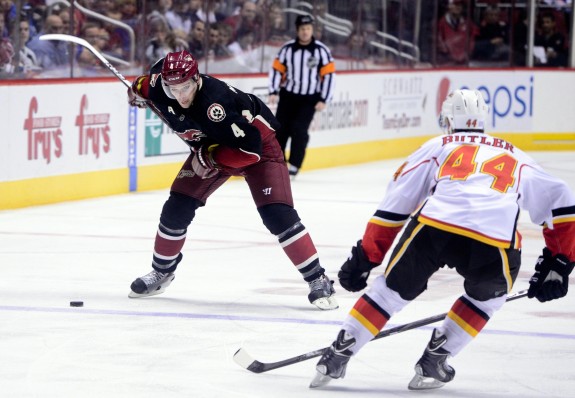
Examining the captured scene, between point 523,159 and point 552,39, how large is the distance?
41.9ft

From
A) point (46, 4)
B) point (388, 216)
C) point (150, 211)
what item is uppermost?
point (46, 4)

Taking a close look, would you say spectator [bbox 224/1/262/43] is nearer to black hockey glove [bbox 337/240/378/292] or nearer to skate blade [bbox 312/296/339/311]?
skate blade [bbox 312/296/339/311]

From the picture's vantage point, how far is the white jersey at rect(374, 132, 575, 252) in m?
4.12

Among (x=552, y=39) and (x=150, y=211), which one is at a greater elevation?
(x=552, y=39)

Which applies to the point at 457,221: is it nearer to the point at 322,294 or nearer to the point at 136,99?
the point at 322,294

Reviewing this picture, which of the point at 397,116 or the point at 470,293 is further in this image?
the point at 397,116

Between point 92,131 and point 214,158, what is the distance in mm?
4445

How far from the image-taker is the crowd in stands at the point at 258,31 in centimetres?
976

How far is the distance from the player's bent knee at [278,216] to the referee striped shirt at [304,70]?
19.0 feet

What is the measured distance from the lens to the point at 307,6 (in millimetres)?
13312

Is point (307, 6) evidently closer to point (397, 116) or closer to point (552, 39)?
point (397, 116)

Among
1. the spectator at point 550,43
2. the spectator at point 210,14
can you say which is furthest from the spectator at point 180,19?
the spectator at point 550,43

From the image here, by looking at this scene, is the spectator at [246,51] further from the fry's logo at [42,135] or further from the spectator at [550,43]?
the spectator at [550,43]

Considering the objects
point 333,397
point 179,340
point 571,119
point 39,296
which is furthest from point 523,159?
point 571,119
